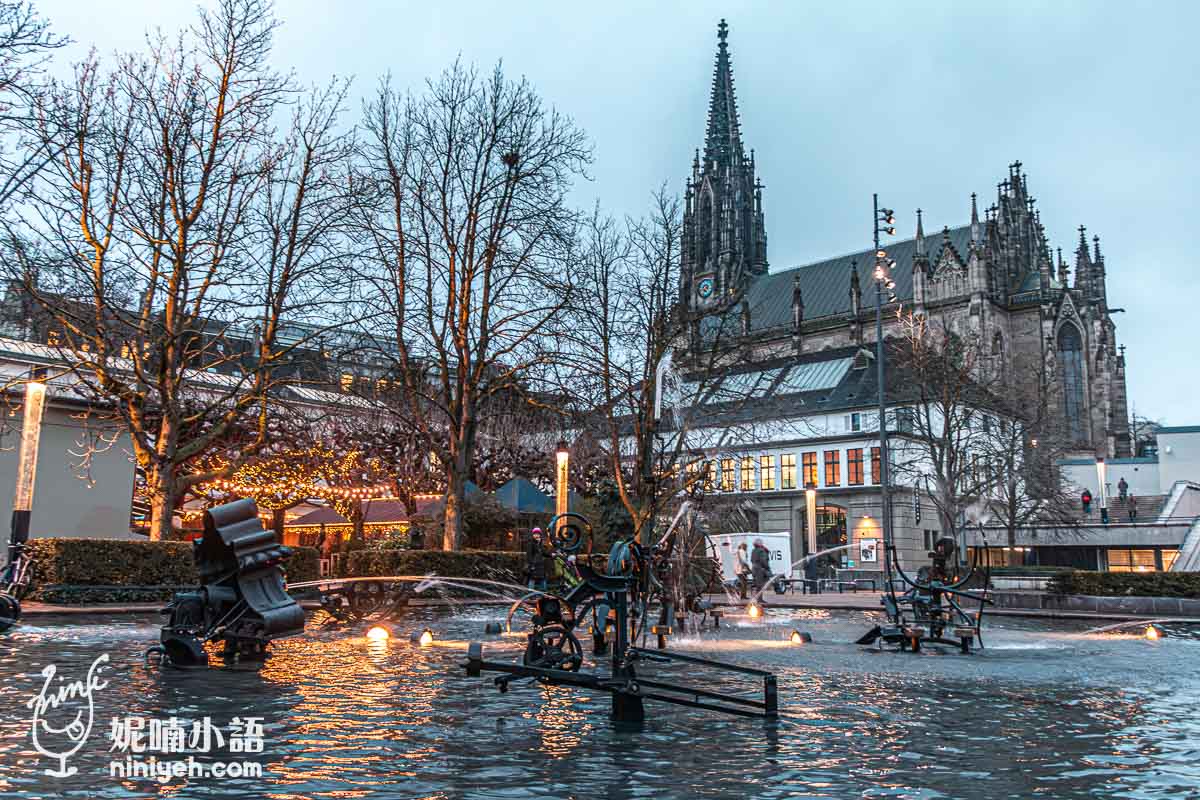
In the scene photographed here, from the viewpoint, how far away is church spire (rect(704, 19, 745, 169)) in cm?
10506

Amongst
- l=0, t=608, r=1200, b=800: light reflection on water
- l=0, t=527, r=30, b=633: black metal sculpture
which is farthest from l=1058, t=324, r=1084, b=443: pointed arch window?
l=0, t=527, r=30, b=633: black metal sculpture

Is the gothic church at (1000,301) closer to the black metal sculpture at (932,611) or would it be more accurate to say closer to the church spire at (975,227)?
the church spire at (975,227)

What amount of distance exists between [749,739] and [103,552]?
2013 centimetres

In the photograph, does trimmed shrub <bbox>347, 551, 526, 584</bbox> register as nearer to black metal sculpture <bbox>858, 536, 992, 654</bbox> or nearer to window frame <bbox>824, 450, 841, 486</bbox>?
black metal sculpture <bbox>858, 536, 992, 654</bbox>

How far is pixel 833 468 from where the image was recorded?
2480 inches

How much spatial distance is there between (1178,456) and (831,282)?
38.2m

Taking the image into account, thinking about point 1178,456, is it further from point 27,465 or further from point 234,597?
point 234,597

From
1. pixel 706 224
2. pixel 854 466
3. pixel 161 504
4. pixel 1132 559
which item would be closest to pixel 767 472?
pixel 854 466

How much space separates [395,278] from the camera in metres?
29.1

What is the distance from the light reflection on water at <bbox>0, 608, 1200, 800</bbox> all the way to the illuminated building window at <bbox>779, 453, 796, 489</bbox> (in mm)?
52665

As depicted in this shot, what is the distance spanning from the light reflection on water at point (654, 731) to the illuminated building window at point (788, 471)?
173ft

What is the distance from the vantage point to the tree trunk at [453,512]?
94.9 ft

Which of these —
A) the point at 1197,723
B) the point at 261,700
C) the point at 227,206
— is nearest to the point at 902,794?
the point at 1197,723

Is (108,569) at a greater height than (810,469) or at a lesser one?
lesser
